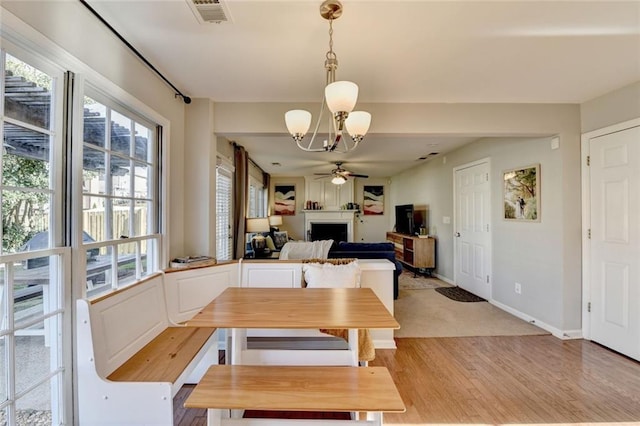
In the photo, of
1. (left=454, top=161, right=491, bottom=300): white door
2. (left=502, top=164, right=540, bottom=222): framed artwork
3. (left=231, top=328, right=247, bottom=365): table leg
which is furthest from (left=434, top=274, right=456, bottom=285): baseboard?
(left=231, top=328, right=247, bottom=365): table leg

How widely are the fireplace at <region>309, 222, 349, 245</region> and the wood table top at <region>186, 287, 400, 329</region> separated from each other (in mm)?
6056

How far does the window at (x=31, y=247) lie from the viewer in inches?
48.2

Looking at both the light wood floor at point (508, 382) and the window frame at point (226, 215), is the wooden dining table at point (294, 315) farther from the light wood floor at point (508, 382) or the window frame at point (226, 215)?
the window frame at point (226, 215)

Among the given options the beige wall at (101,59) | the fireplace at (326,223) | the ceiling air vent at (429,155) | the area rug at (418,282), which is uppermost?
the ceiling air vent at (429,155)

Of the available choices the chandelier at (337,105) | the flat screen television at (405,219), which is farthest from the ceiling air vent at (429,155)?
the chandelier at (337,105)

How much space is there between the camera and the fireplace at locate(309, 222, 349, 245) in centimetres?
804

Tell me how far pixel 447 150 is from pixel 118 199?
5.03 m

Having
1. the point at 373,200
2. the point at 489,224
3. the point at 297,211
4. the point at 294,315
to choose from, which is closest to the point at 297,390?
the point at 294,315

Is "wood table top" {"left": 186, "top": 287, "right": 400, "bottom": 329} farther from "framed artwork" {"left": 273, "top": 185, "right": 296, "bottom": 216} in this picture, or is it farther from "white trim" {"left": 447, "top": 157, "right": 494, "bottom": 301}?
"framed artwork" {"left": 273, "top": 185, "right": 296, "bottom": 216}

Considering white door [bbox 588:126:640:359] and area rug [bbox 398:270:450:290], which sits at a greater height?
white door [bbox 588:126:640:359]

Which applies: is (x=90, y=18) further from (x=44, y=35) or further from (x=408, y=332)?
(x=408, y=332)

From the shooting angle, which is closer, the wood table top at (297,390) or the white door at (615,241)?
the wood table top at (297,390)

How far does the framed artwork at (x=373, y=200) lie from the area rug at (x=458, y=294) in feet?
12.3

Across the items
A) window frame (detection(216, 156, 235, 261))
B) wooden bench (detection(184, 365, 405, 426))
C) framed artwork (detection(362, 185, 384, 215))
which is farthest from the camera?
framed artwork (detection(362, 185, 384, 215))
